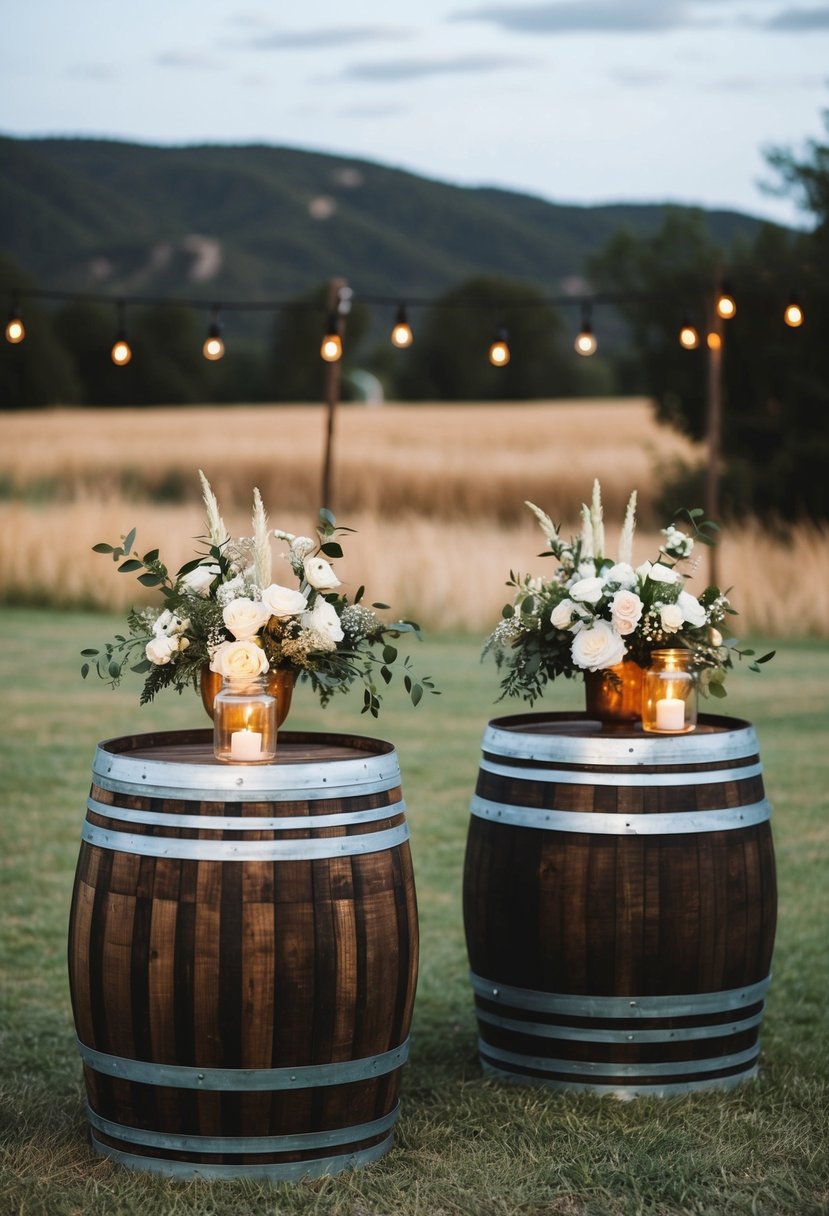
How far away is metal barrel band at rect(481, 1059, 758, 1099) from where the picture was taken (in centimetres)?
446

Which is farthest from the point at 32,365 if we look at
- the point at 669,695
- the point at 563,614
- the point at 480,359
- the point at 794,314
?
the point at 669,695

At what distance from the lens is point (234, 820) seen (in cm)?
370

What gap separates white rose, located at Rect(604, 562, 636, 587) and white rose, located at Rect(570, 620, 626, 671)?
165 mm

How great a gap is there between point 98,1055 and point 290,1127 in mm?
495

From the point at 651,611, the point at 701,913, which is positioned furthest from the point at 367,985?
the point at 651,611

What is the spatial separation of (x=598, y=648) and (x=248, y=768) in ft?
4.22

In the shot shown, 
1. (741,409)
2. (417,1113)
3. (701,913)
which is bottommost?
(417,1113)

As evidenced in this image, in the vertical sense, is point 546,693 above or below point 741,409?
below

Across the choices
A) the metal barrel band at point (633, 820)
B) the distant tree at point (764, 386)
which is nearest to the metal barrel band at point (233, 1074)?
the metal barrel band at point (633, 820)

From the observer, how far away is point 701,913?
4.35m

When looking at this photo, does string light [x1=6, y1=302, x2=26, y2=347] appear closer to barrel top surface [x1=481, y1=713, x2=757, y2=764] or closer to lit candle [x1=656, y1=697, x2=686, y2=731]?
barrel top surface [x1=481, y1=713, x2=757, y2=764]

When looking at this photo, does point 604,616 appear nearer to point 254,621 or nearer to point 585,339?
point 254,621

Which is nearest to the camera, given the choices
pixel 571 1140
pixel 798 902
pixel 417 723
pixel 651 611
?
pixel 571 1140

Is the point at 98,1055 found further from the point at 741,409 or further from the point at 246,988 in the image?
the point at 741,409
